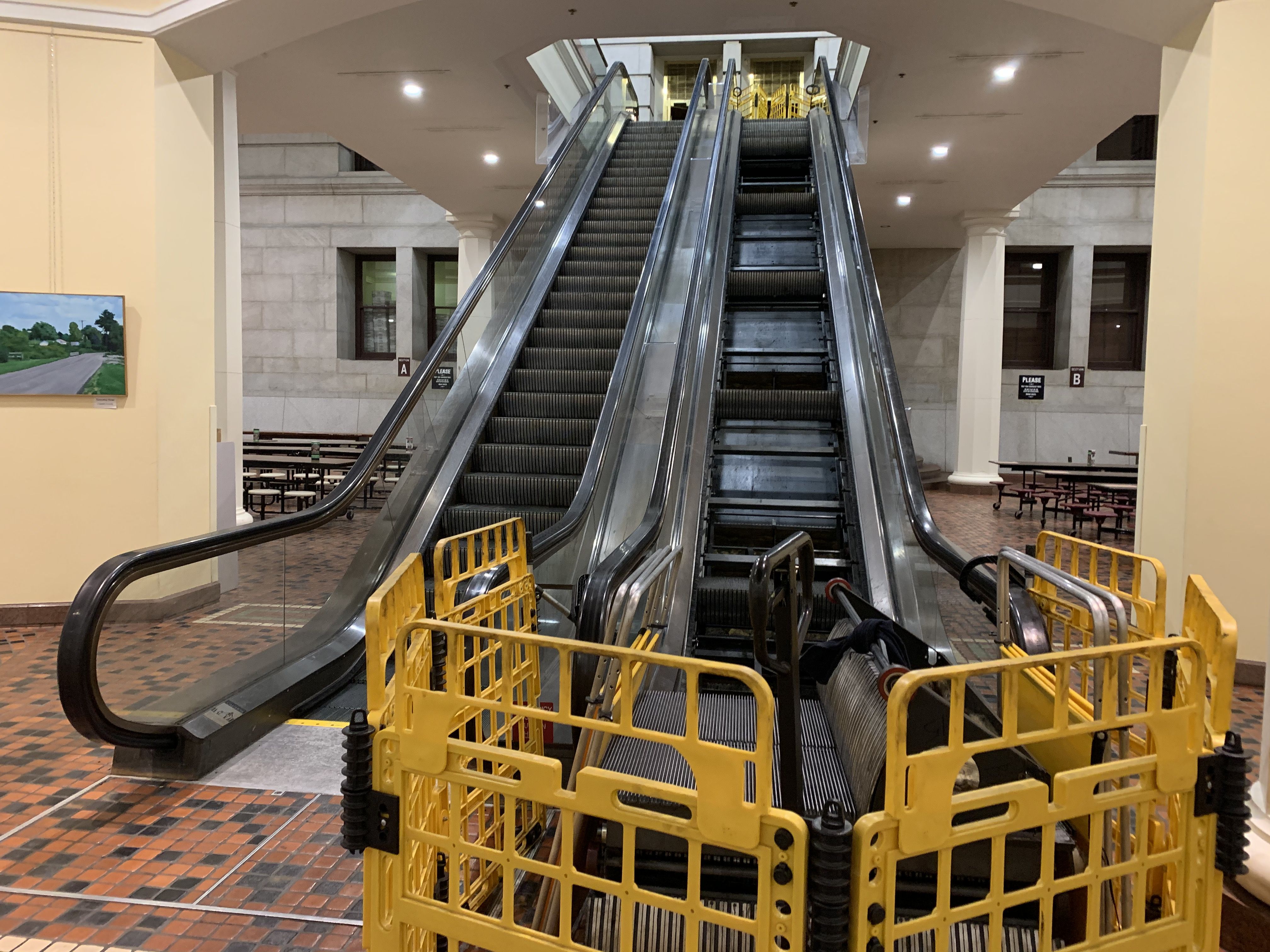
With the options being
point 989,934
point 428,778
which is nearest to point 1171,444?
point 989,934

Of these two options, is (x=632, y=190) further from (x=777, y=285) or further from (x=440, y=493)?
(x=440, y=493)

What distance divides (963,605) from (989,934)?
123 inches

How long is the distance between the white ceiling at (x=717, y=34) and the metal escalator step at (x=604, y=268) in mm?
2233

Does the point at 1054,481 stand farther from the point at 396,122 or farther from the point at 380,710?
the point at 380,710

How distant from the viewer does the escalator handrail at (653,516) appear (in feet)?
8.71

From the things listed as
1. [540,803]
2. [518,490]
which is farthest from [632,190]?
[540,803]

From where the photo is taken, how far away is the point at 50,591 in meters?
5.45

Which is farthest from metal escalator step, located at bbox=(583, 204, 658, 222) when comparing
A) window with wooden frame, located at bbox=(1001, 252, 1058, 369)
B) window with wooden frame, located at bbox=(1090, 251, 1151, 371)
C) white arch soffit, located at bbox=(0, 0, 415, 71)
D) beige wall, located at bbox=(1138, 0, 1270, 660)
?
window with wooden frame, located at bbox=(1090, 251, 1151, 371)

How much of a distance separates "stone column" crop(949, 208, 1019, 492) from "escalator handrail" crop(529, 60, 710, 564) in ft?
19.3

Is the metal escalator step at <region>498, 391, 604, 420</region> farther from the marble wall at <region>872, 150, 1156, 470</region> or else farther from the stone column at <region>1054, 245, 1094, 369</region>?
the stone column at <region>1054, 245, 1094, 369</region>

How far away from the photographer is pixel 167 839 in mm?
2816

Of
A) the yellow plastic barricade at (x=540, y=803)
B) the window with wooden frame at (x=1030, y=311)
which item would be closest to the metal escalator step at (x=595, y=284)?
the yellow plastic barricade at (x=540, y=803)

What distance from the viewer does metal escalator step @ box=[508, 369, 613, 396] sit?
22.7 feet

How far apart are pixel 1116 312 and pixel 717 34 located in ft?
40.3
